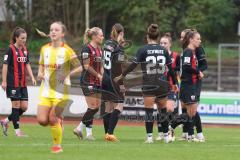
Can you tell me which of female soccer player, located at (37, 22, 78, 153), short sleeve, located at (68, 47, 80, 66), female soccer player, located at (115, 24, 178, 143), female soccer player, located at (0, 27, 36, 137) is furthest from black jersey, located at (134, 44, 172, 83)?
female soccer player, located at (0, 27, 36, 137)

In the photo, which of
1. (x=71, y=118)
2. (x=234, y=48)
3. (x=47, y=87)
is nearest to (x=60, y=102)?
(x=47, y=87)

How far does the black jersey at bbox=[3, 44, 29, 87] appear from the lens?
16875mm

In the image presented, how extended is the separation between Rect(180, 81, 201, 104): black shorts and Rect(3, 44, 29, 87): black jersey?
378cm

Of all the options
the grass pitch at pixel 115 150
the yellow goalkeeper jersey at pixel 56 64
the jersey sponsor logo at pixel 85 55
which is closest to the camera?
the grass pitch at pixel 115 150

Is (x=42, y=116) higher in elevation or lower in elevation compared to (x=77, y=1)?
lower

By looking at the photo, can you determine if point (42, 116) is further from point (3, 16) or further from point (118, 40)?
point (3, 16)

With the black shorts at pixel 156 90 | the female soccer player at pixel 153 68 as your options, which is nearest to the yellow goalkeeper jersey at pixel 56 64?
the female soccer player at pixel 153 68

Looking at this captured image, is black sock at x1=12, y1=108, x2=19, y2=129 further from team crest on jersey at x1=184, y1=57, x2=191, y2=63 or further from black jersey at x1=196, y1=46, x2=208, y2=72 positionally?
black jersey at x1=196, y1=46, x2=208, y2=72

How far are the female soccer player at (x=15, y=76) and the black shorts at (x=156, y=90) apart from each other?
290 cm

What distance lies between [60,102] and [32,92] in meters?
13.0

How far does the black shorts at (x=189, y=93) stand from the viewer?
50.8 ft

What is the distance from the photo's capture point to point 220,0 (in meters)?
38.0

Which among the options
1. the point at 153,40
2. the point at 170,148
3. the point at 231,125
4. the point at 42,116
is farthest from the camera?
the point at 231,125

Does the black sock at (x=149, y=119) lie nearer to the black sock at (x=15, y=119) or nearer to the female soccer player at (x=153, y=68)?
the female soccer player at (x=153, y=68)
